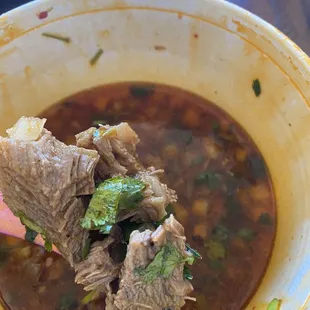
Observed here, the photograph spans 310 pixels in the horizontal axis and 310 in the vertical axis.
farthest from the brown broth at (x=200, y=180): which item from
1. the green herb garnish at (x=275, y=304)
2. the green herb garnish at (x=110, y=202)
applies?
the green herb garnish at (x=110, y=202)

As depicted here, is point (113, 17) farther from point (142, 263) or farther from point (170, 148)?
point (142, 263)

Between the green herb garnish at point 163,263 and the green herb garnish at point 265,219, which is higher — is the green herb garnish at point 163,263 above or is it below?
above

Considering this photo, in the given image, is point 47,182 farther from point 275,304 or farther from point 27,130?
point 275,304

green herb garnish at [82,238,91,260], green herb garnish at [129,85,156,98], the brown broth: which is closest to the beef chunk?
green herb garnish at [82,238,91,260]

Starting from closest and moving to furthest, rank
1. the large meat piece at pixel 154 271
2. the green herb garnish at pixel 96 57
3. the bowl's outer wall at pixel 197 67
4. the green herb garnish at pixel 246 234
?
the large meat piece at pixel 154 271 → the bowl's outer wall at pixel 197 67 → the green herb garnish at pixel 246 234 → the green herb garnish at pixel 96 57

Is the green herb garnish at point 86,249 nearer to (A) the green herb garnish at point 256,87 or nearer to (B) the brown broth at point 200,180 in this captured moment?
(B) the brown broth at point 200,180

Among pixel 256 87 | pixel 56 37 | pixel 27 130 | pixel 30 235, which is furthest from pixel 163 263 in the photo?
pixel 56 37
